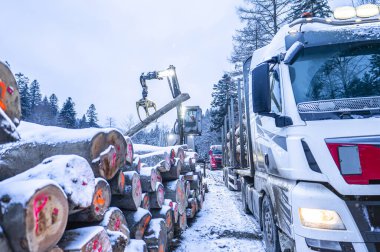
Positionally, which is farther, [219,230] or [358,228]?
[219,230]

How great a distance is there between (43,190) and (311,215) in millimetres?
2261

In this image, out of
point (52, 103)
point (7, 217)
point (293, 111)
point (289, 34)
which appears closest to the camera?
point (7, 217)

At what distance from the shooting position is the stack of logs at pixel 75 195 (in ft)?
6.16

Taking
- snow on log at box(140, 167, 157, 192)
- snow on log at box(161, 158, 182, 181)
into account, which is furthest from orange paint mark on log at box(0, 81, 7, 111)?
snow on log at box(161, 158, 182, 181)

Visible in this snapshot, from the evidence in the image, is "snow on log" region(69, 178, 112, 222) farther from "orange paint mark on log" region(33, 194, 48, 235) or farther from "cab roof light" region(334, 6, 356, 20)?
"cab roof light" region(334, 6, 356, 20)

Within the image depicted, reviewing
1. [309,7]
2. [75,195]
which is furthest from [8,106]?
[309,7]

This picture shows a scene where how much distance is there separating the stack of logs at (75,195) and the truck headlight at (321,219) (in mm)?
1762

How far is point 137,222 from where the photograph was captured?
13.1ft

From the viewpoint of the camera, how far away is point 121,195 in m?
3.99

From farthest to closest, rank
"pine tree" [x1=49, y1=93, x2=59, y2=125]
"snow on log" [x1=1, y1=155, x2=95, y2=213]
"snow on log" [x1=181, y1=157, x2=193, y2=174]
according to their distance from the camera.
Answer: "pine tree" [x1=49, y1=93, x2=59, y2=125]
"snow on log" [x1=181, y1=157, x2=193, y2=174]
"snow on log" [x1=1, y1=155, x2=95, y2=213]

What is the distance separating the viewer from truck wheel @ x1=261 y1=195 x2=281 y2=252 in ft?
13.1

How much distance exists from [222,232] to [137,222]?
2933 mm

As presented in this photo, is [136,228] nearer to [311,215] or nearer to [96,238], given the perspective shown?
[96,238]

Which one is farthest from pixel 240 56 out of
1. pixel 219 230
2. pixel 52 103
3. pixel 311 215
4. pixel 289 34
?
pixel 52 103
